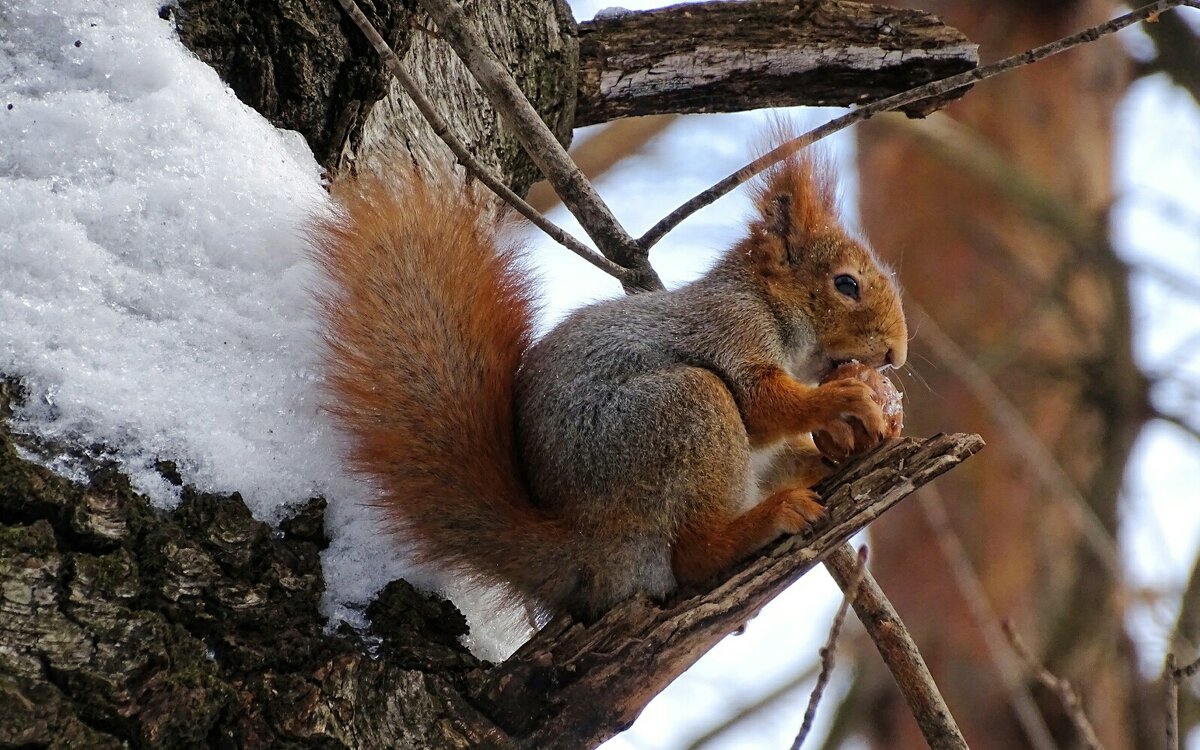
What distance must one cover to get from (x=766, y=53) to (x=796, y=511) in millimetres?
829

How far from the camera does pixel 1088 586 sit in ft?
10.6

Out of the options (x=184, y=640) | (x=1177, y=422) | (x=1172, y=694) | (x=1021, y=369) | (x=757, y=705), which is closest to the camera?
(x=184, y=640)

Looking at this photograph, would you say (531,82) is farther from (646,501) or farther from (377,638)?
(377,638)

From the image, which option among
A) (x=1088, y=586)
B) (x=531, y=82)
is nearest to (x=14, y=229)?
(x=531, y=82)

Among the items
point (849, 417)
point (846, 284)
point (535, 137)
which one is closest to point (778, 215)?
point (846, 284)

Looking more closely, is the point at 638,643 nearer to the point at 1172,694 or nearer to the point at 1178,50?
the point at 1172,694

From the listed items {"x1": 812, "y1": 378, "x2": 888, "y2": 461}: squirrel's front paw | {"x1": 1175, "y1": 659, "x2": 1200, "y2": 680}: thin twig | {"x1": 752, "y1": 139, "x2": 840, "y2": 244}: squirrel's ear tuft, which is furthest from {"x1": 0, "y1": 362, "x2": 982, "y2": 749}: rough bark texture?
{"x1": 752, "y1": 139, "x2": 840, "y2": 244}: squirrel's ear tuft

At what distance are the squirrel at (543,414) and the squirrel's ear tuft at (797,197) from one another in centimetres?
26

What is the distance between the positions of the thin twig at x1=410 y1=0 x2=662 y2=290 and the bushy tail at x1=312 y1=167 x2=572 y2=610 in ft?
0.45

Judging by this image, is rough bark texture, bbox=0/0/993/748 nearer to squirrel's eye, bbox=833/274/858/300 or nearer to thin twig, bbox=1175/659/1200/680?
thin twig, bbox=1175/659/1200/680

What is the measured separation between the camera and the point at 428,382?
136 cm

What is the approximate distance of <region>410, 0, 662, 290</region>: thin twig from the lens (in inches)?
57.3

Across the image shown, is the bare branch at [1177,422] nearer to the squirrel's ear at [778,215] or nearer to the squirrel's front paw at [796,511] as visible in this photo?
the squirrel's ear at [778,215]

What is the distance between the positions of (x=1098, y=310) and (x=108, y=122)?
3.00 metres
